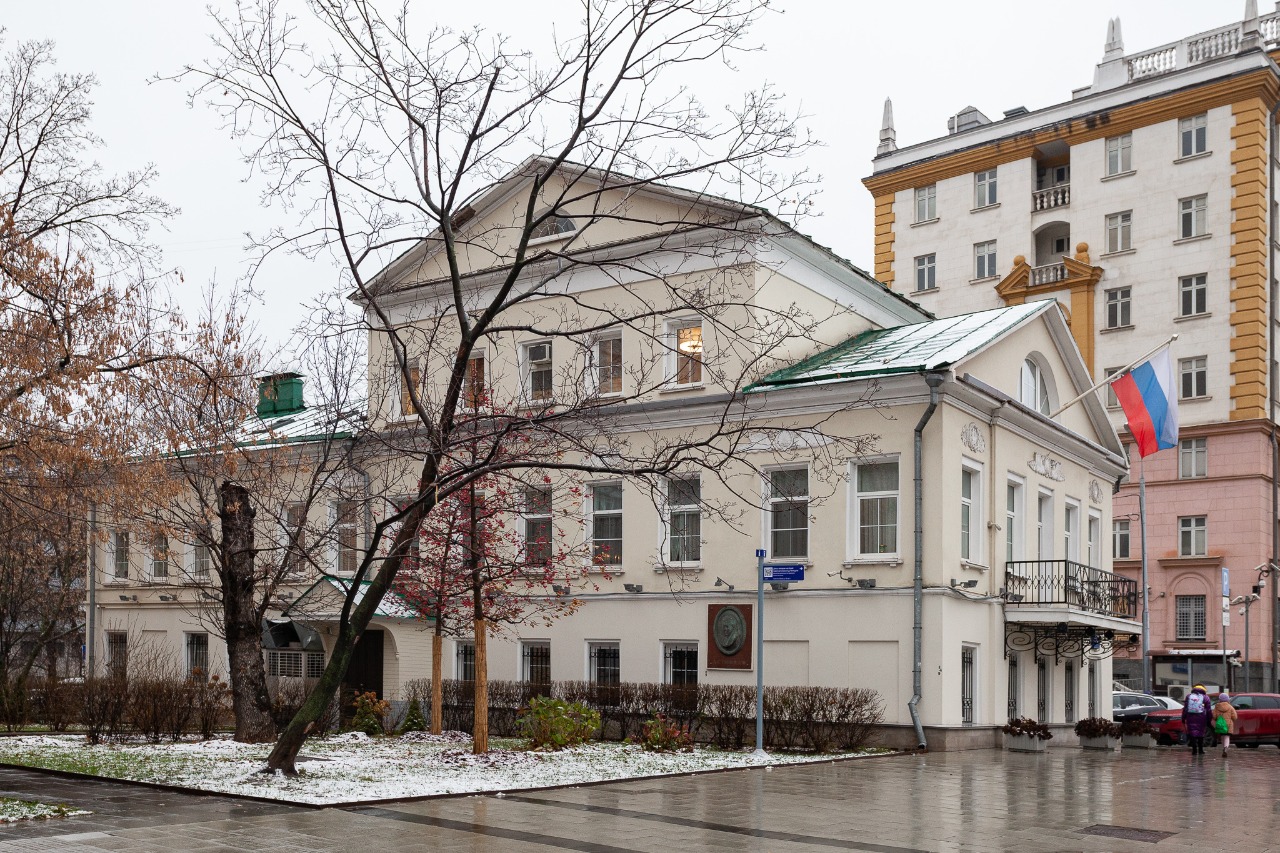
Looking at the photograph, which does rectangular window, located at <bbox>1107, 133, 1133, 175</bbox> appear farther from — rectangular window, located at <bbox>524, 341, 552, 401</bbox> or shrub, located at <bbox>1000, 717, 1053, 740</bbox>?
shrub, located at <bbox>1000, 717, 1053, 740</bbox>

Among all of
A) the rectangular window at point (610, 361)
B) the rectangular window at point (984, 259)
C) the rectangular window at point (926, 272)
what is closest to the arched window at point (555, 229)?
the rectangular window at point (610, 361)

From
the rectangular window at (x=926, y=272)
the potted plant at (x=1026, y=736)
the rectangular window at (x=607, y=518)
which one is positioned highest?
the rectangular window at (x=926, y=272)

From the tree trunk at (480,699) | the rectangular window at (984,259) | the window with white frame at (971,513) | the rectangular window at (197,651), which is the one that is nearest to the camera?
the tree trunk at (480,699)

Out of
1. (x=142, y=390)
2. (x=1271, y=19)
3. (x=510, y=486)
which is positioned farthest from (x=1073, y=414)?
(x=1271, y=19)

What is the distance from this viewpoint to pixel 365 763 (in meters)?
19.0

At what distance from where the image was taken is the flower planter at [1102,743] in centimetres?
2912

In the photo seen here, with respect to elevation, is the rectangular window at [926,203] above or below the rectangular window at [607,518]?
above

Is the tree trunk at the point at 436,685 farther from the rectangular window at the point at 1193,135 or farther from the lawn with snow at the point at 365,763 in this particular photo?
the rectangular window at the point at 1193,135

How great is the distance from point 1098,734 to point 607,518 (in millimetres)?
11705

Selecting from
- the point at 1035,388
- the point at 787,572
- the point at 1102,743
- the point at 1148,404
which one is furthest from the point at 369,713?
the point at 1148,404

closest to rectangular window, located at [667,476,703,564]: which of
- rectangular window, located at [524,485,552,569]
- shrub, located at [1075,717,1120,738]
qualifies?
rectangular window, located at [524,485,552,569]

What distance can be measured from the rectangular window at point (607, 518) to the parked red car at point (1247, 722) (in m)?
15.7

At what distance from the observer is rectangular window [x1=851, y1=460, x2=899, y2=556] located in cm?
2655

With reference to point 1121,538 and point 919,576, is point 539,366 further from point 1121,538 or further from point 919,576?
point 1121,538
